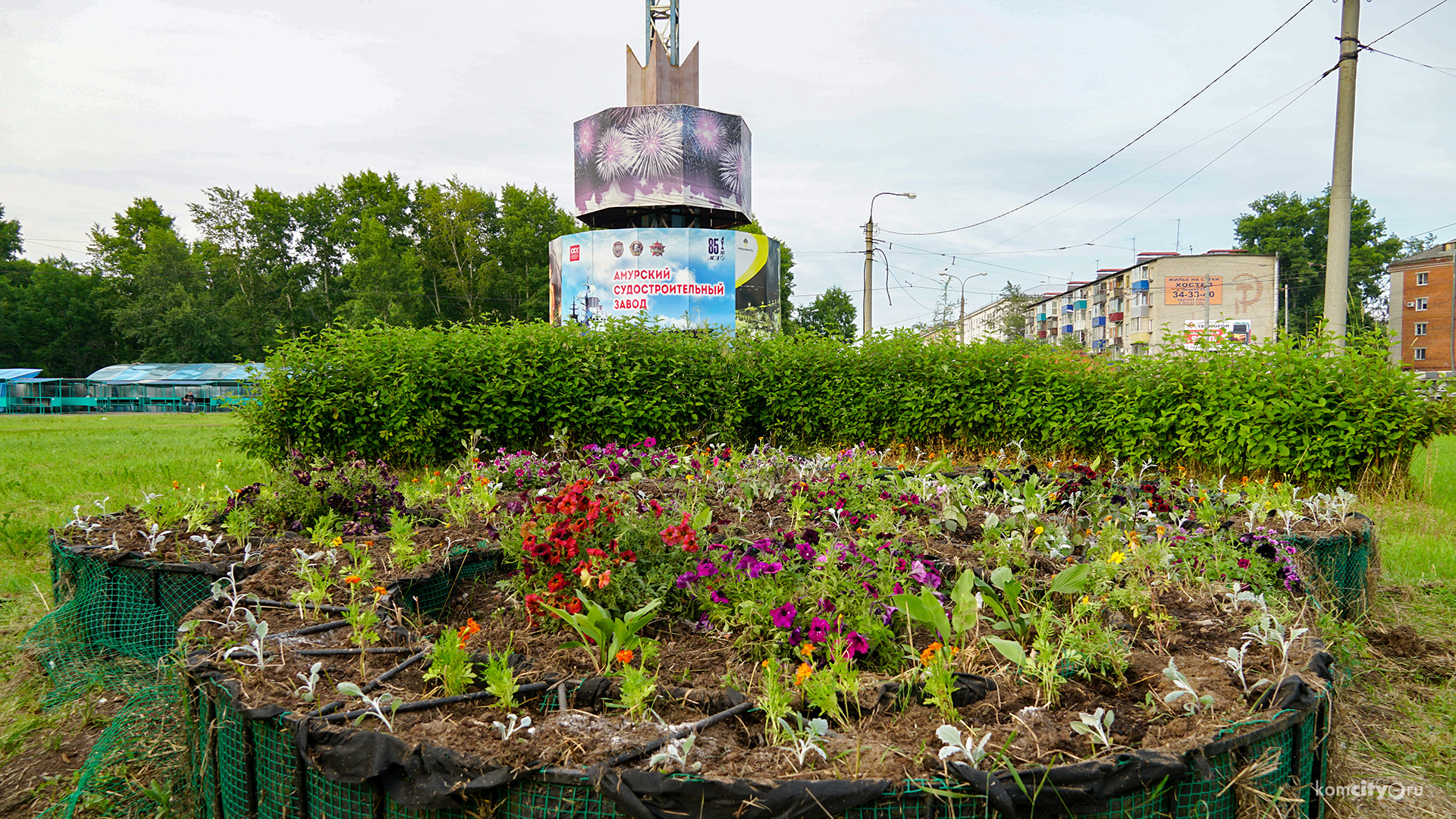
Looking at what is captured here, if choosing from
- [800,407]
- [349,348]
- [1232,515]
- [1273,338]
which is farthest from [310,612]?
[1273,338]

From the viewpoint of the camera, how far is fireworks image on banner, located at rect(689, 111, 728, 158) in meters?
20.0

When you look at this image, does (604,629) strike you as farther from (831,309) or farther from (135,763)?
(831,309)

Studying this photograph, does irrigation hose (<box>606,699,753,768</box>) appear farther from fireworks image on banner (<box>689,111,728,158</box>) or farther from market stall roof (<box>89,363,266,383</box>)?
market stall roof (<box>89,363,266,383</box>)

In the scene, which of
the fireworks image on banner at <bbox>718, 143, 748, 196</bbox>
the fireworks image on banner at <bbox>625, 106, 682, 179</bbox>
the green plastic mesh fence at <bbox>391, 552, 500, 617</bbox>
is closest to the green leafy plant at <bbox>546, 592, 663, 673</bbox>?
the green plastic mesh fence at <bbox>391, 552, 500, 617</bbox>

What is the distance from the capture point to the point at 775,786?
142 cm

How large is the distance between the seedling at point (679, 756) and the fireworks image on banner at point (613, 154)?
66.8ft

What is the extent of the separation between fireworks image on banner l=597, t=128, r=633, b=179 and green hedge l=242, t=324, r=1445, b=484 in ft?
42.9

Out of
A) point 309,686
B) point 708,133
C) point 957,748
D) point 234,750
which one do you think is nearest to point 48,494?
point 234,750

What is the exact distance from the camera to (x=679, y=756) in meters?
1.52

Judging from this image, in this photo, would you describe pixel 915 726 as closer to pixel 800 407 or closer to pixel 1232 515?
pixel 1232 515

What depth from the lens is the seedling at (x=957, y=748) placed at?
4.91ft

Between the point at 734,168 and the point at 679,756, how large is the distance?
2072 cm

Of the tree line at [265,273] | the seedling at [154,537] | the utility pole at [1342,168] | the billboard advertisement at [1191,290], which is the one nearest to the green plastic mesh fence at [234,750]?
the seedling at [154,537]

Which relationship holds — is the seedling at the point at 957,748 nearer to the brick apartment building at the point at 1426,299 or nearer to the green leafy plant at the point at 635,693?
the green leafy plant at the point at 635,693
